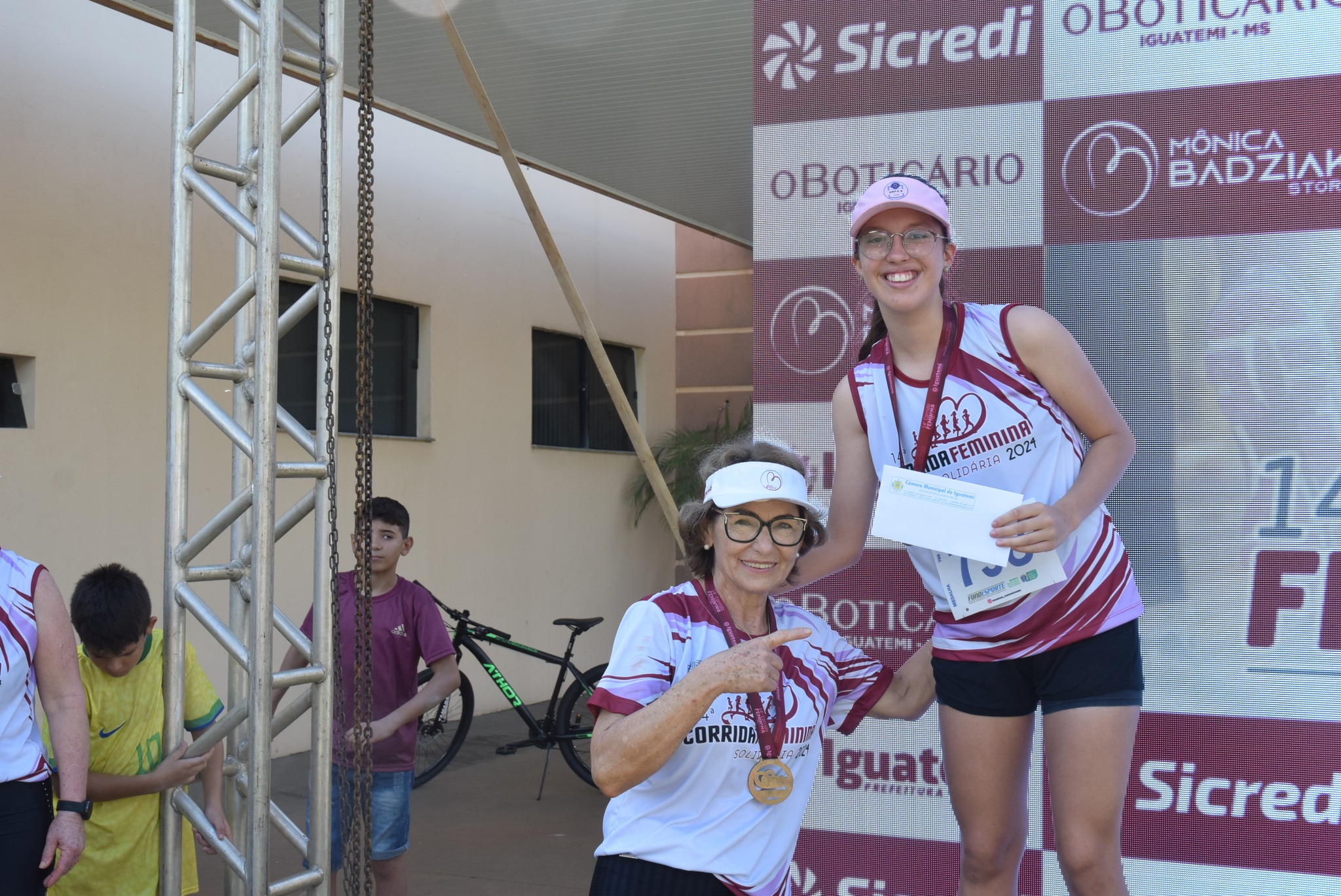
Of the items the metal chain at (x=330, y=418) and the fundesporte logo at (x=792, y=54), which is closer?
the metal chain at (x=330, y=418)

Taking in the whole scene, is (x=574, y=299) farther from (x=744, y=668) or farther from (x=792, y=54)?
(x=744, y=668)

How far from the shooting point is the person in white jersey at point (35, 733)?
7.97 feet

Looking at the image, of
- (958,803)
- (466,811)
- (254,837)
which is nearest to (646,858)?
(958,803)

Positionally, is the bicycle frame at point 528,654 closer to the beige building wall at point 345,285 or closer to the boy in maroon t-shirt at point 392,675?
the beige building wall at point 345,285

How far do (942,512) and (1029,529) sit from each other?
0.14 m

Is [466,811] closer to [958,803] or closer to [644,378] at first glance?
[958,803]

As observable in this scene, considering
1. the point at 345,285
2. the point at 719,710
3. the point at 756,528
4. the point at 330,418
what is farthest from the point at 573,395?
the point at 719,710

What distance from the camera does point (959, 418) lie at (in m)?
2.14

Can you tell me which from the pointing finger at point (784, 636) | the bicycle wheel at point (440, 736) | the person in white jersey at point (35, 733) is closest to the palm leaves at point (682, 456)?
A: the bicycle wheel at point (440, 736)

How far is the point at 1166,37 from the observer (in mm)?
3000

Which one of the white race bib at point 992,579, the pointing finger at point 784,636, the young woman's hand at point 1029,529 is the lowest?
the pointing finger at point 784,636

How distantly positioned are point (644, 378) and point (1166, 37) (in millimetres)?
6943

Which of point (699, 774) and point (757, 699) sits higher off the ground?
point (757, 699)

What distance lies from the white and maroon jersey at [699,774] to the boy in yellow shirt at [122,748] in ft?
4.78
